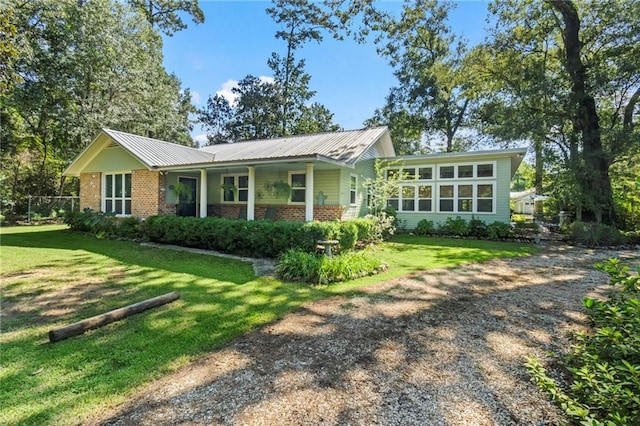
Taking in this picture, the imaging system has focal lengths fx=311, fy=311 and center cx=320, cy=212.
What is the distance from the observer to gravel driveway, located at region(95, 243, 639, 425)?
8.25 ft

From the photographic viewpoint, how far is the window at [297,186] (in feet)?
41.8

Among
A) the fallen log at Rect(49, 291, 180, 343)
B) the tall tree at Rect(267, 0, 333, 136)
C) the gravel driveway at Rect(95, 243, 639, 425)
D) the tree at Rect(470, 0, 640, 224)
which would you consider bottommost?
the gravel driveway at Rect(95, 243, 639, 425)

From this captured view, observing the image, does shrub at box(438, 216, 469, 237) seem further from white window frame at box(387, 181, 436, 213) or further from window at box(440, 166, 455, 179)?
window at box(440, 166, 455, 179)

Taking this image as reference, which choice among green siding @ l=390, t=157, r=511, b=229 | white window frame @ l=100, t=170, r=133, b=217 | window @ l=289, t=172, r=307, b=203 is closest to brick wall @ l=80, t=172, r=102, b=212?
white window frame @ l=100, t=170, r=133, b=217

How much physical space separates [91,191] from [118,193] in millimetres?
2041

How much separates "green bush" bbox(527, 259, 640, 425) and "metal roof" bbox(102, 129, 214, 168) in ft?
38.5

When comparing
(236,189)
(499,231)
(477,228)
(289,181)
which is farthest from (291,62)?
(499,231)

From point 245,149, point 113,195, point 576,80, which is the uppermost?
point 576,80

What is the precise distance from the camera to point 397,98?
2689cm

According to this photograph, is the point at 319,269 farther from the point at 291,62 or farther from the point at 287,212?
the point at 291,62

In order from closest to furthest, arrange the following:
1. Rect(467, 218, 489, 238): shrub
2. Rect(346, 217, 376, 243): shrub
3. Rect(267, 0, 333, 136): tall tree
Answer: Rect(346, 217, 376, 243): shrub → Rect(467, 218, 489, 238): shrub → Rect(267, 0, 333, 136): tall tree

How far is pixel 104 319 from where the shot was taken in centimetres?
426

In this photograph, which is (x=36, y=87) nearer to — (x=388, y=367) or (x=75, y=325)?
(x=75, y=325)

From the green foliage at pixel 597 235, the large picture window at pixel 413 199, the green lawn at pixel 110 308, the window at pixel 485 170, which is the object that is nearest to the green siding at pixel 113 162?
the green lawn at pixel 110 308
